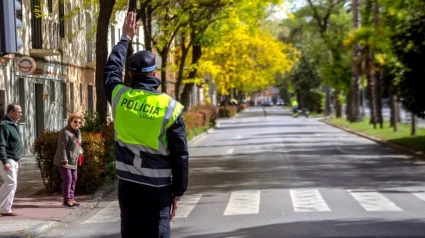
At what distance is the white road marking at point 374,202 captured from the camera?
12.3m

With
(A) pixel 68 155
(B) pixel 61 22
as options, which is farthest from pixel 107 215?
(B) pixel 61 22

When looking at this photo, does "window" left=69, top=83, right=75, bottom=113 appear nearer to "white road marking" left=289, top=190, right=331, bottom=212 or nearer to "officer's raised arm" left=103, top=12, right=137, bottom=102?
"white road marking" left=289, top=190, right=331, bottom=212

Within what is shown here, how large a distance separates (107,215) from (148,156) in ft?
24.8

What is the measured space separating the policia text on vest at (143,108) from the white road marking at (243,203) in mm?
6769

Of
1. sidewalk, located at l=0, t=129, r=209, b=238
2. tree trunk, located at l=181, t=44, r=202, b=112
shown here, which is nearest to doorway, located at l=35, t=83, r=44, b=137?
tree trunk, located at l=181, t=44, r=202, b=112

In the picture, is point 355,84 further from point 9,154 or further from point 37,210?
point 9,154

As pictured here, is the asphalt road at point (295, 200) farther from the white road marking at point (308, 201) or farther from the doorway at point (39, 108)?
the doorway at point (39, 108)

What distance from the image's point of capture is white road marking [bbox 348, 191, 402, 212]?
485 inches

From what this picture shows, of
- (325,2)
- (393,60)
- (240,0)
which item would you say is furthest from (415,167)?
(325,2)

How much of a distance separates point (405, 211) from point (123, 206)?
24.5ft

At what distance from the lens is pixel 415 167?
2100 cm

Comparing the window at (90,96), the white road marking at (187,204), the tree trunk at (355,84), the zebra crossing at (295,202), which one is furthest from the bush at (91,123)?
the tree trunk at (355,84)

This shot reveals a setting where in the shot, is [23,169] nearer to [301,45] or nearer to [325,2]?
[325,2]

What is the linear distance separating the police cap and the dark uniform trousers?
75cm
